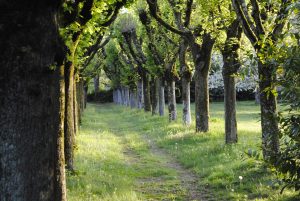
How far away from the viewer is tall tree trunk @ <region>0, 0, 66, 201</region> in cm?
560

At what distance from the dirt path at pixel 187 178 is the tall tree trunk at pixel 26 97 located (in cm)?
601

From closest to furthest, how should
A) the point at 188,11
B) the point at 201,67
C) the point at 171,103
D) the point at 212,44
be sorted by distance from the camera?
the point at 188,11, the point at 212,44, the point at 201,67, the point at 171,103

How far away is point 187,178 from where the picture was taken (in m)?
13.8

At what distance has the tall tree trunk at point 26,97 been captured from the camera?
220 inches

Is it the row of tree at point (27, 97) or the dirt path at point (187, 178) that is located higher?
the row of tree at point (27, 97)

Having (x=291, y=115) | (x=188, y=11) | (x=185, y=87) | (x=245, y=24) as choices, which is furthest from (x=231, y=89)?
(x=291, y=115)

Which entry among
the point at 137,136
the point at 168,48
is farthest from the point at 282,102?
the point at 168,48

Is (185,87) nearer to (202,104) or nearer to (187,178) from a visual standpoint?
(202,104)

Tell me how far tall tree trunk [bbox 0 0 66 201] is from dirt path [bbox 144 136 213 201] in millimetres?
6012

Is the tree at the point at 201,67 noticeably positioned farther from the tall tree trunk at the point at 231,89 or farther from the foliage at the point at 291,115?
the foliage at the point at 291,115

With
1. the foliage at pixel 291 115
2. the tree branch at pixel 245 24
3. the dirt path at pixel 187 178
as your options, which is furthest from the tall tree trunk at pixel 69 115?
the foliage at pixel 291 115

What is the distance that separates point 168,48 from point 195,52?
12.0 meters

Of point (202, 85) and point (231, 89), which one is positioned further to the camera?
point (202, 85)

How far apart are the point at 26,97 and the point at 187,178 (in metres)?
8.99
